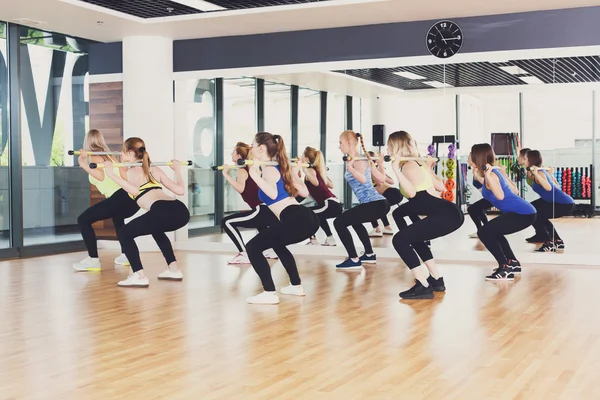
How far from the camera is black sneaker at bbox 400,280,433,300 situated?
618cm

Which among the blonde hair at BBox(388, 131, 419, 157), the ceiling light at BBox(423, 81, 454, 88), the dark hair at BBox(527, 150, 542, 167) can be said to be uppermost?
the ceiling light at BBox(423, 81, 454, 88)

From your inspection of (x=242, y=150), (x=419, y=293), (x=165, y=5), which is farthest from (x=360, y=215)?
(x=165, y=5)

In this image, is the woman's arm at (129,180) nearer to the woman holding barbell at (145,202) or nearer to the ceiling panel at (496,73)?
the woman holding barbell at (145,202)

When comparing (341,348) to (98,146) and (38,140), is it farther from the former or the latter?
(38,140)

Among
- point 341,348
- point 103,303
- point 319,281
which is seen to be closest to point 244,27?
point 319,281

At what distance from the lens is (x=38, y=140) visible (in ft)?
31.2

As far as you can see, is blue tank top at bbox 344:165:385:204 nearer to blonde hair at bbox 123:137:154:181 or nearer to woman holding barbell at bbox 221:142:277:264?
woman holding barbell at bbox 221:142:277:264

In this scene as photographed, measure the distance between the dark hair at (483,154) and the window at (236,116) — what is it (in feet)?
11.7

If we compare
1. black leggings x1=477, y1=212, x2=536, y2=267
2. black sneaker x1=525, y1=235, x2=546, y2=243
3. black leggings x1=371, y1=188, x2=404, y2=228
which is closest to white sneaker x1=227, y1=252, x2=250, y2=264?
black leggings x1=371, y1=188, x2=404, y2=228

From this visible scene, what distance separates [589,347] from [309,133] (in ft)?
18.1

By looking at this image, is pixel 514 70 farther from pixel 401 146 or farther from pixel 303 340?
pixel 303 340

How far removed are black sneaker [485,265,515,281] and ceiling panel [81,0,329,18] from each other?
3088 millimetres

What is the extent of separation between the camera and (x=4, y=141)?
357 inches

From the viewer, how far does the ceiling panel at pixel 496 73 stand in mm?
8352
